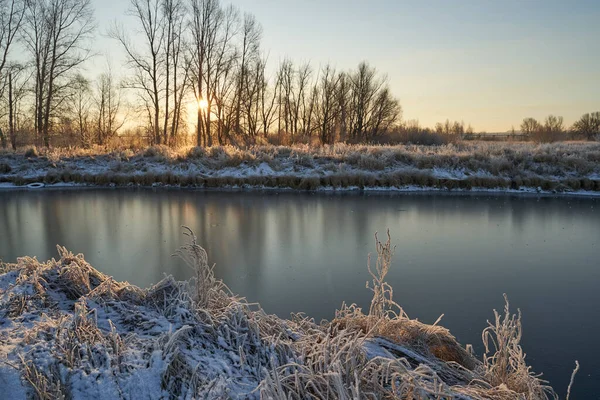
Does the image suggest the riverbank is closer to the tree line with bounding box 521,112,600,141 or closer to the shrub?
the shrub

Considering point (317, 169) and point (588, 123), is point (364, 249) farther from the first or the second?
point (588, 123)

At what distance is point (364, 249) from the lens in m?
7.31

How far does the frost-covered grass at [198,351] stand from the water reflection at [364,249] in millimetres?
1023

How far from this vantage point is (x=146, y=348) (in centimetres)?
237

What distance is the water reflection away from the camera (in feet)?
14.8

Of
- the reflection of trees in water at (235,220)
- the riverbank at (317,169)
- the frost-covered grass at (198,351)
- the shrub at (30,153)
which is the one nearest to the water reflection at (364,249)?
the reflection of trees in water at (235,220)

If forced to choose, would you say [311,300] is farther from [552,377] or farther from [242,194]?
[242,194]

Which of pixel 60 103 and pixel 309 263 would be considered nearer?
pixel 309 263

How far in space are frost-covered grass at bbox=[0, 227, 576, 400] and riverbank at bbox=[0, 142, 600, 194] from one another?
13.6 m

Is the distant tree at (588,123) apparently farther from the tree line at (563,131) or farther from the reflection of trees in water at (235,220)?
the reflection of trees in water at (235,220)

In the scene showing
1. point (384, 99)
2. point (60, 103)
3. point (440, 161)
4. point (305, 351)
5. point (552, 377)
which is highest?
point (384, 99)

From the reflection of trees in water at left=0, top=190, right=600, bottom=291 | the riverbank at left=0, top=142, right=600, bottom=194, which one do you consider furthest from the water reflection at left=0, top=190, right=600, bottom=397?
the riverbank at left=0, top=142, right=600, bottom=194

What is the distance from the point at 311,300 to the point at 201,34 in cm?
2215

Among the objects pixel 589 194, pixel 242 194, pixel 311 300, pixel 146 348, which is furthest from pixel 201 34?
pixel 146 348
